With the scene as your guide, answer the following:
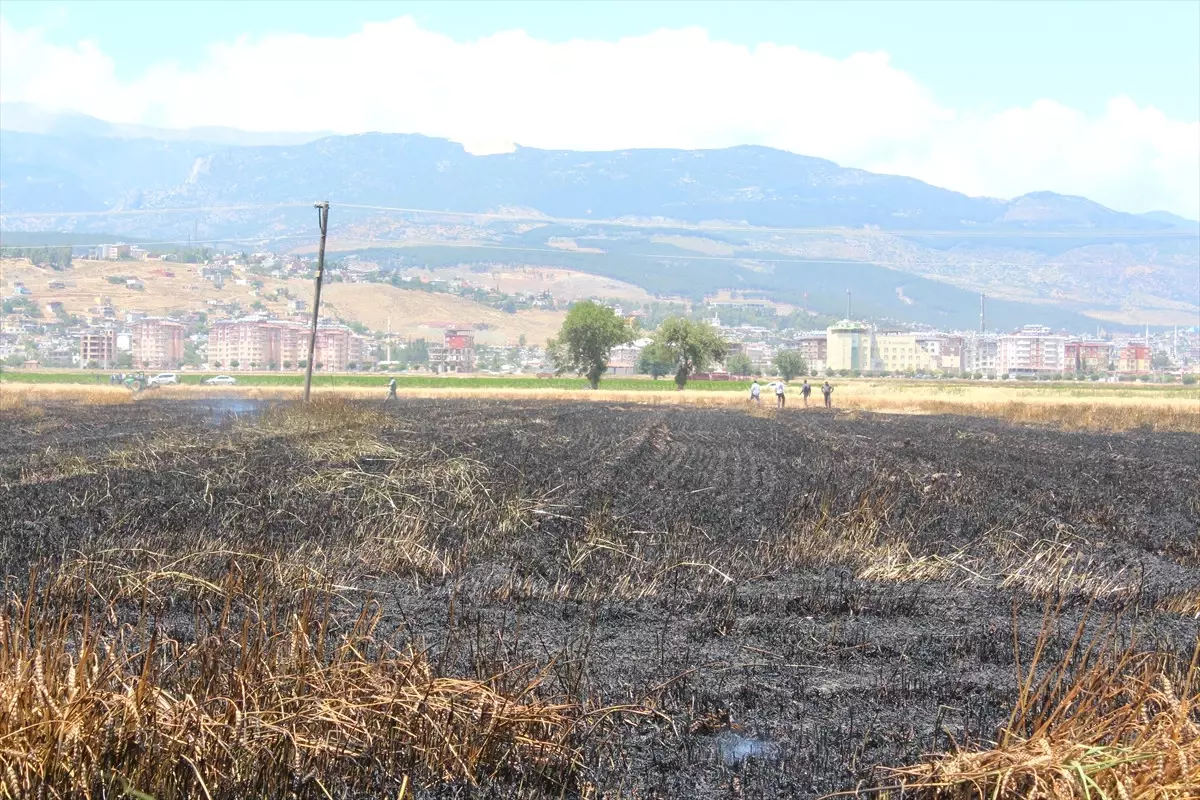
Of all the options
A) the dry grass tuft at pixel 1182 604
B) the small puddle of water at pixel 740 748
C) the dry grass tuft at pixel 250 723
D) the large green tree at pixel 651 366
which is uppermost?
the large green tree at pixel 651 366

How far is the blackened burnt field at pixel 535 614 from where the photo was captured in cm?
436

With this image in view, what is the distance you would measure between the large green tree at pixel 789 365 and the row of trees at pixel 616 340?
62.7m

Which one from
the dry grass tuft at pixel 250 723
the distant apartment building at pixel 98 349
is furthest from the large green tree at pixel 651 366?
the dry grass tuft at pixel 250 723

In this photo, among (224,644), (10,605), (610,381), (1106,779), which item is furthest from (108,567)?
(610,381)

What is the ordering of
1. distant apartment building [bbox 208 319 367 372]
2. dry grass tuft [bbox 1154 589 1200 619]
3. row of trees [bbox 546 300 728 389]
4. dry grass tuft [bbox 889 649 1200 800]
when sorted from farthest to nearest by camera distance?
distant apartment building [bbox 208 319 367 372] → row of trees [bbox 546 300 728 389] → dry grass tuft [bbox 1154 589 1200 619] → dry grass tuft [bbox 889 649 1200 800]

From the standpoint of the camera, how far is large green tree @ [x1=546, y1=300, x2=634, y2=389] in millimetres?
100250

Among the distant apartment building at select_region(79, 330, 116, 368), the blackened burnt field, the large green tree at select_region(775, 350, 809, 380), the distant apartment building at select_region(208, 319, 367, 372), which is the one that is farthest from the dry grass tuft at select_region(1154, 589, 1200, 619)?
the distant apartment building at select_region(208, 319, 367, 372)

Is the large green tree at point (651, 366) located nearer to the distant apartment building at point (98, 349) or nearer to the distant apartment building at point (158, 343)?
the distant apartment building at point (98, 349)

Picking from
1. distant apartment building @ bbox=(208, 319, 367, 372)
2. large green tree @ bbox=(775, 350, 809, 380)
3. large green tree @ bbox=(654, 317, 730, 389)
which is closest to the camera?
large green tree @ bbox=(654, 317, 730, 389)

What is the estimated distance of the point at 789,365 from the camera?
166125mm

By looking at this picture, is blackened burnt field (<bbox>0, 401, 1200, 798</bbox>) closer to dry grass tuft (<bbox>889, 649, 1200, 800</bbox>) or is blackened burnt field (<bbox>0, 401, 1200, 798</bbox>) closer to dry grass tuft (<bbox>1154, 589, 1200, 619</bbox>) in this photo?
dry grass tuft (<bbox>1154, 589, 1200, 619</bbox>)

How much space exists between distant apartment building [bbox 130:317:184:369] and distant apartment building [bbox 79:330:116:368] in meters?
9.75

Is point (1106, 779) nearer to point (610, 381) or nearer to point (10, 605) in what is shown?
point (10, 605)

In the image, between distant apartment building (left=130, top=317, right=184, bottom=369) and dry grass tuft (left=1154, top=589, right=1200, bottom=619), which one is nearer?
dry grass tuft (left=1154, top=589, right=1200, bottom=619)
